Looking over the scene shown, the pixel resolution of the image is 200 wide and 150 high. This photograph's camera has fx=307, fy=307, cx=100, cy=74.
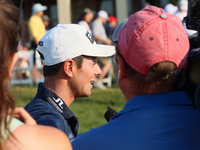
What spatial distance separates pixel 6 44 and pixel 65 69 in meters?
1.20

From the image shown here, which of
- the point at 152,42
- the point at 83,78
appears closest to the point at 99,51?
the point at 83,78

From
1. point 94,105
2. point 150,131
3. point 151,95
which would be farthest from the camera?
point 94,105

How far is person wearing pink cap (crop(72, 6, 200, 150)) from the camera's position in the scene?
1.39m

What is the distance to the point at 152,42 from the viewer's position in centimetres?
147

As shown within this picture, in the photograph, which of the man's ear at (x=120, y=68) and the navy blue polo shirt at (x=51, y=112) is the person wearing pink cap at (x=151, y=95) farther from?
the navy blue polo shirt at (x=51, y=112)

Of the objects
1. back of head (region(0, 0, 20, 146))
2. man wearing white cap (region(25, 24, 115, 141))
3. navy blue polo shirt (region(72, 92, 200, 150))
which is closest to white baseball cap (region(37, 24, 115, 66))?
man wearing white cap (region(25, 24, 115, 141))

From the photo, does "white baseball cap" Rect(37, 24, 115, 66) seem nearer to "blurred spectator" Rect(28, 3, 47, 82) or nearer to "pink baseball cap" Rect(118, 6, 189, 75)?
"pink baseball cap" Rect(118, 6, 189, 75)

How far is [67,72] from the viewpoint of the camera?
7.59ft

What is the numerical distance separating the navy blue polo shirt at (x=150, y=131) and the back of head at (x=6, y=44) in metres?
0.45

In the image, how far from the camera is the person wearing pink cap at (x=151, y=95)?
1387 mm

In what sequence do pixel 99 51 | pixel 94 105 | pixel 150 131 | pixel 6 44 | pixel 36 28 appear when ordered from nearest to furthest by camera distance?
pixel 6 44 → pixel 150 131 → pixel 99 51 → pixel 94 105 → pixel 36 28

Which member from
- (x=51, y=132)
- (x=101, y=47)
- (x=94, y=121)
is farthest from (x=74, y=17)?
(x=51, y=132)

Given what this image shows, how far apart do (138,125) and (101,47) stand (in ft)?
4.00

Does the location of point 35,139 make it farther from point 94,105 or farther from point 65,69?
point 94,105
